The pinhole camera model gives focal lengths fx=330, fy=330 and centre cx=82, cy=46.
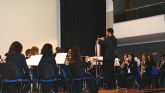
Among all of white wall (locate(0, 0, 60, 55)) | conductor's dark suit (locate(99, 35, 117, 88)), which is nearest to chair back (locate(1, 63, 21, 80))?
conductor's dark suit (locate(99, 35, 117, 88))

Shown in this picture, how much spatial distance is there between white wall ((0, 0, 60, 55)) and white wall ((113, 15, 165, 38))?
8.90 ft

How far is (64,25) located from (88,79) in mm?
6705

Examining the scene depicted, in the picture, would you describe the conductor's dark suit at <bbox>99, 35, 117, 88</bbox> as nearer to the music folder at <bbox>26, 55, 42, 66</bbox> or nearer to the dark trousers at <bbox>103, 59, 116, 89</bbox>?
the dark trousers at <bbox>103, 59, 116, 89</bbox>

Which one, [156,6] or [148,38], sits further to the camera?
[148,38]

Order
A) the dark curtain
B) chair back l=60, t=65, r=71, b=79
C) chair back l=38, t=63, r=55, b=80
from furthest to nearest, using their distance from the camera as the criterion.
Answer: the dark curtain → chair back l=60, t=65, r=71, b=79 → chair back l=38, t=63, r=55, b=80

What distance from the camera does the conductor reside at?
8.44 m

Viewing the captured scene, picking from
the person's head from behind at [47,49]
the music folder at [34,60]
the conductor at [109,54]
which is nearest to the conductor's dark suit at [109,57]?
the conductor at [109,54]

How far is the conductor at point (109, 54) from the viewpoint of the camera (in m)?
8.44

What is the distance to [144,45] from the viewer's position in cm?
1372

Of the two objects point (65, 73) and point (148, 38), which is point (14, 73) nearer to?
point (65, 73)

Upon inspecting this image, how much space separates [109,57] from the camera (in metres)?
8.42

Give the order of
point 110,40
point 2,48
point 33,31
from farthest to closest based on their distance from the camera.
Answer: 1. point 33,31
2. point 2,48
3. point 110,40

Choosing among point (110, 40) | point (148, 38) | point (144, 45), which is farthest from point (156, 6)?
point (110, 40)

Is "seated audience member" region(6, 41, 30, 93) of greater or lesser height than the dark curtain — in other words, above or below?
below
